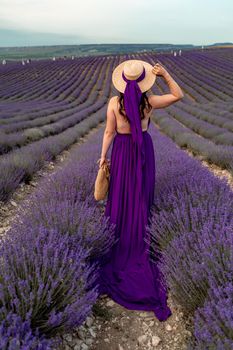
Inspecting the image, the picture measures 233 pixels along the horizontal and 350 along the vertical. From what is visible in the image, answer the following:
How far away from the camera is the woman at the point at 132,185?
2.47 meters

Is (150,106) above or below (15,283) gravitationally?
above

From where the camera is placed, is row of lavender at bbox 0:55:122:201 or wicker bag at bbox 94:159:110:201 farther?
row of lavender at bbox 0:55:122:201

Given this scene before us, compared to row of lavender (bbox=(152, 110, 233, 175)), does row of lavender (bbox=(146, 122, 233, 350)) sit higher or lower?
higher

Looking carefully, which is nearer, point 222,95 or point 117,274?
point 117,274

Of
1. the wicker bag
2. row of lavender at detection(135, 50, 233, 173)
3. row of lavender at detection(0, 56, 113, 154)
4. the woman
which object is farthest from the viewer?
row of lavender at detection(0, 56, 113, 154)

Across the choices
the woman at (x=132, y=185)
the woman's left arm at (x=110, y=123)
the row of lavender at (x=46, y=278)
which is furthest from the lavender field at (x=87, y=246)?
the woman's left arm at (x=110, y=123)

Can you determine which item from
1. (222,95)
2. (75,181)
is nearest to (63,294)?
(75,181)

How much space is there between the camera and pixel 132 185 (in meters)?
2.79

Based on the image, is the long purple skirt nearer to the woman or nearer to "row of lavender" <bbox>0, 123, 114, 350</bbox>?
the woman

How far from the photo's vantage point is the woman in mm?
2471

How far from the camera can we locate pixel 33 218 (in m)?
2.63

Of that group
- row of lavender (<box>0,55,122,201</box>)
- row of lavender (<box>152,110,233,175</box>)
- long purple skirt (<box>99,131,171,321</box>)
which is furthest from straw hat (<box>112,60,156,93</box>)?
row of lavender (<box>152,110,233,175</box>)

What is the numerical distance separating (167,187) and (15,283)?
175 cm

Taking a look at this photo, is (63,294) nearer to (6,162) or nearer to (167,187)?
(167,187)
